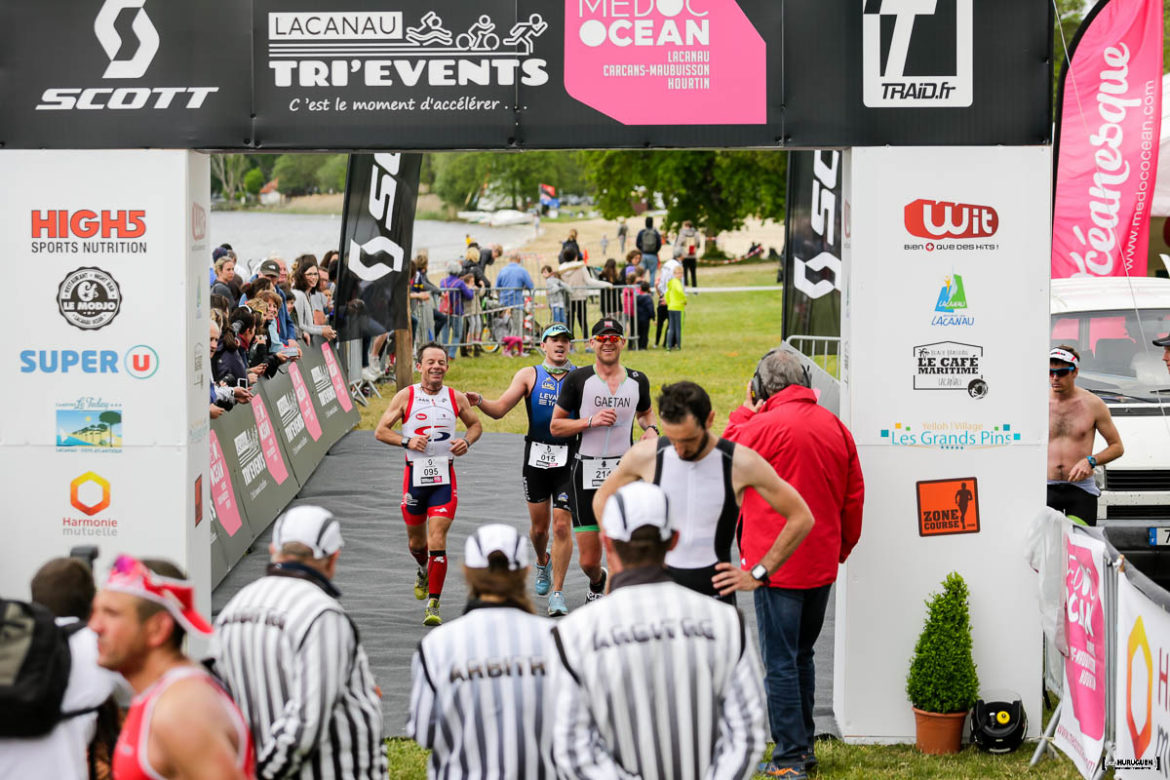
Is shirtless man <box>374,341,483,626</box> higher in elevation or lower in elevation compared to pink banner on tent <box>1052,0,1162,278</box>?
lower

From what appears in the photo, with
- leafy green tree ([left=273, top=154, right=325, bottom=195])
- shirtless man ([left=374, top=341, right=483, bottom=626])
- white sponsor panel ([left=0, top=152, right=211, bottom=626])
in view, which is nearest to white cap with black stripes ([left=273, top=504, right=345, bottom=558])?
white sponsor panel ([left=0, top=152, right=211, bottom=626])

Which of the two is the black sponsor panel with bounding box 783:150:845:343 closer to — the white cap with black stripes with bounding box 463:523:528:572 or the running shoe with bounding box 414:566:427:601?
the running shoe with bounding box 414:566:427:601

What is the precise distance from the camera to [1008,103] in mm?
7430

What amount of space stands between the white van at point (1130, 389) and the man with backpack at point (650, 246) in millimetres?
23292

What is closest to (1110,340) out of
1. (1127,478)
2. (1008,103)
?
(1127,478)

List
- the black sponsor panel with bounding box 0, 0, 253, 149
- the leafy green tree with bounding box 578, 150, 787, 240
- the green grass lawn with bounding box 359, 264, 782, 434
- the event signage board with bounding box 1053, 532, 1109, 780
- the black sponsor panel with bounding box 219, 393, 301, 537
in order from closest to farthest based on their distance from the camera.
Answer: the event signage board with bounding box 1053, 532, 1109, 780 → the black sponsor panel with bounding box 0, 0, 253, 149 → the black sponsor panel with bounding box 219, 393, 301, 537 → the green grass lawn with bounding box 359, 264, 782, 434 → the leafy green tree with bounding box 578, 150, 787, 240

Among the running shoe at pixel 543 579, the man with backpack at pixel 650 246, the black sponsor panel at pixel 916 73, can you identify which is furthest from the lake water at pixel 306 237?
the black sponsor panel at pixel 916 73

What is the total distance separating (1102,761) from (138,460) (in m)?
5.30

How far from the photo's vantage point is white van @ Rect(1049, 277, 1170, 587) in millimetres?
9688

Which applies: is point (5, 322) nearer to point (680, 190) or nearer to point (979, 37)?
point (979, 37)

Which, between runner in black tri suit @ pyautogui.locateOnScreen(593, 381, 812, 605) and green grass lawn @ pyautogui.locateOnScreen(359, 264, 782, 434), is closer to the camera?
runner in black tri suit @ pyautogui.locateOnScreen(593, 381, 812, 605)

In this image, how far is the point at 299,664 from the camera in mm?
4098

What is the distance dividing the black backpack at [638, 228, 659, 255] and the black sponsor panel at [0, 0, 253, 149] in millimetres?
28556

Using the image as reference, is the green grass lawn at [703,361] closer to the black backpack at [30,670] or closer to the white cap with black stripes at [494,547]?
the white cap with black stripes at [494,547]
